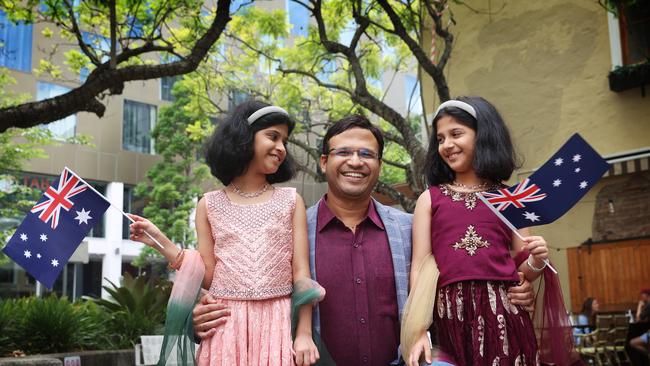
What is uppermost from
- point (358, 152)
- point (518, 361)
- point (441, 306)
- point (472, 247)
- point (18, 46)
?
point (18, 46)

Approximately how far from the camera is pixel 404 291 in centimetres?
343

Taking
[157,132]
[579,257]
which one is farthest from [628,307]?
[157,132]

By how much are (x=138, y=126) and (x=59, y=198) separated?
1050 inches

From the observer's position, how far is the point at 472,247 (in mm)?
3350

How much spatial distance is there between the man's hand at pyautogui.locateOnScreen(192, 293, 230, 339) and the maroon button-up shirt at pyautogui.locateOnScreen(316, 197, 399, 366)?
0.49m

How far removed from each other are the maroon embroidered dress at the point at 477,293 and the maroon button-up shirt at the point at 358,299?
0.25 meters

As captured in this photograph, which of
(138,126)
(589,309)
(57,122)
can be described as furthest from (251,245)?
(138,126)

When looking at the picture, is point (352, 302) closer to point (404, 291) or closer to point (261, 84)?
point (404, 291)

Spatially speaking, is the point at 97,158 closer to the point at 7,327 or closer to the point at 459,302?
the point at 7,327

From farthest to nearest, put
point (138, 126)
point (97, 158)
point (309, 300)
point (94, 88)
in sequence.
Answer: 1. point (138, 126)
2. point (97, 158)
3. point (94, 88)
4. point (309, 300)

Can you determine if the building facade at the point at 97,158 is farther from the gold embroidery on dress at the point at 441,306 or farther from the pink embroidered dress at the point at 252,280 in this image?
the gold embroidery on dress at the point at 441,306

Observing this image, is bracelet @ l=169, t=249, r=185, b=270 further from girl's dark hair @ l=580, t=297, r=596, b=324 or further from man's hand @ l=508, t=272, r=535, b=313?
girl's dark hair @ l=580, t=297, r=596, b=324

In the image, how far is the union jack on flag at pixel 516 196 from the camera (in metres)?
3.36

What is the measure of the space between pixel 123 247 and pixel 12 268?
443 cm
